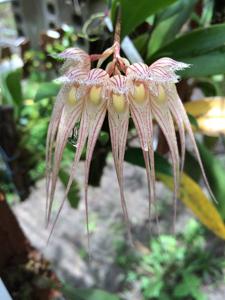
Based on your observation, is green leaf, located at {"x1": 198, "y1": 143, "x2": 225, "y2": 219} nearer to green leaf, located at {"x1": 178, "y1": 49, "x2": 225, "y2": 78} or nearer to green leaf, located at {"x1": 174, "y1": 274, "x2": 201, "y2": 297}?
green leaf, located at {"x1": 178, "y1": 49, "x2": 225, "y2": 78}

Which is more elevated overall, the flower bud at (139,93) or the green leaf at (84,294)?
the flower bud at (139,93)

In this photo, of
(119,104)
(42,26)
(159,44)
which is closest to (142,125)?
(119,104)

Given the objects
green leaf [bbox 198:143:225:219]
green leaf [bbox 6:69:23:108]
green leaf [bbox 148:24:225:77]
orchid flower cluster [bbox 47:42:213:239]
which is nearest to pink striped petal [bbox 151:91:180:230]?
orchid flower cluster [bbox 47:42:213:239]

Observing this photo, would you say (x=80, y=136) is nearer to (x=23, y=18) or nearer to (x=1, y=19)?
(x=23, y=18)

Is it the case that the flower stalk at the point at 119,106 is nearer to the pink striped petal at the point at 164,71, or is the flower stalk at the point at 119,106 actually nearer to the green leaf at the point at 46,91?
the pink striped petal at the point at 164,71

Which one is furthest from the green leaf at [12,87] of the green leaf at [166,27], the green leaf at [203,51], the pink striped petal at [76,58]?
the pink striped petal at [76,58]
